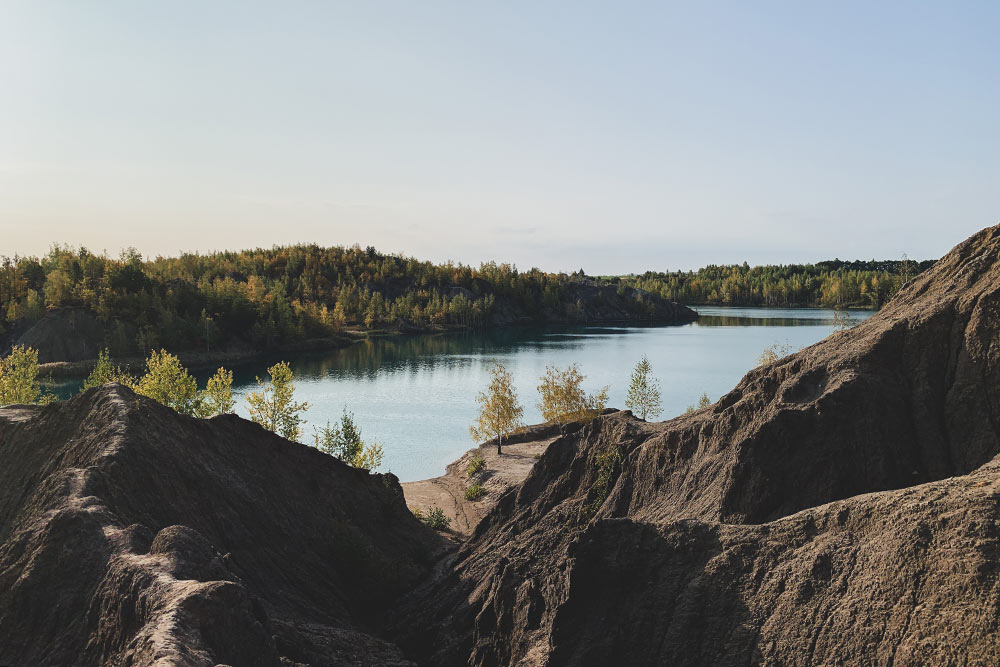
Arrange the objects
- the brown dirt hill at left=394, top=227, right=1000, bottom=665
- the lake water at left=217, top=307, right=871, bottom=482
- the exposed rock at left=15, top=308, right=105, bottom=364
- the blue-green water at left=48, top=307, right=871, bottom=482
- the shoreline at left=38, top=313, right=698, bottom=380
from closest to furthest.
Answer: the brown dirt hill at left=394, top=227, right=1000, bottom=665
the lake water at left=217, top=307, right=871, bottom=482
the blue-green water at left=48, top=307, right=871, bottom=482
the shoreline at left=38, top=313, right=698, bottom=380
the exposed rock at left=15, top=308, right=105, bottom=364

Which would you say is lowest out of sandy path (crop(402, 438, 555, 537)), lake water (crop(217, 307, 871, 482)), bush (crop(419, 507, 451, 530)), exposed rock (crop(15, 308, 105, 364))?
sandy path (crop(402, 438, 555, 537))

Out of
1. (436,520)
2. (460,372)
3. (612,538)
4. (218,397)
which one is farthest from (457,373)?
(612,538)

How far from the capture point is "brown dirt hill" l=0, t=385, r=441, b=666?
43.4 ft

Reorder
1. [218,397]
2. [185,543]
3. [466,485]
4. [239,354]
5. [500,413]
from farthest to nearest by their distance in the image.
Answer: [239,354] → [500,413] → [218,397] → [466,485] → [185,543]

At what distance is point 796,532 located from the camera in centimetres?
1427

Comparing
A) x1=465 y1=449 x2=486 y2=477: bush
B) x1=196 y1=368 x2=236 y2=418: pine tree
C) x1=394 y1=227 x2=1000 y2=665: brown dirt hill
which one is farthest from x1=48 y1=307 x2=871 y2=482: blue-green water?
x1=394 y1=227 x2=1000 y2=665: brown dirt hill

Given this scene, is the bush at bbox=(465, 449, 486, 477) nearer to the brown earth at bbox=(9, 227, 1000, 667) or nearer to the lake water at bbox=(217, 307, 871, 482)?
the lake water at bbox=(217, 307, 871, 482)

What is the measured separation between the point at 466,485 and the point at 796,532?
3771cm

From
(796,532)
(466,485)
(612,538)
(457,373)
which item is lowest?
(466,485)

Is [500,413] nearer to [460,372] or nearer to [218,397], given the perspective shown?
[218,397]

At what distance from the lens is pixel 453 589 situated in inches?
934

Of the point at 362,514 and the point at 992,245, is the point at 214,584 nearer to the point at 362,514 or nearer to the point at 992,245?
the point at 362,514

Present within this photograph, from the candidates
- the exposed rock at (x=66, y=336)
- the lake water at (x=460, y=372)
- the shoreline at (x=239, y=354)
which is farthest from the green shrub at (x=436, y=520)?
the exposed rock at (x=66, y=336)

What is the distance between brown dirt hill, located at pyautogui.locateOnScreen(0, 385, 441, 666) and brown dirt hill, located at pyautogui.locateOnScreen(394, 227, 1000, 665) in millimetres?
3105
